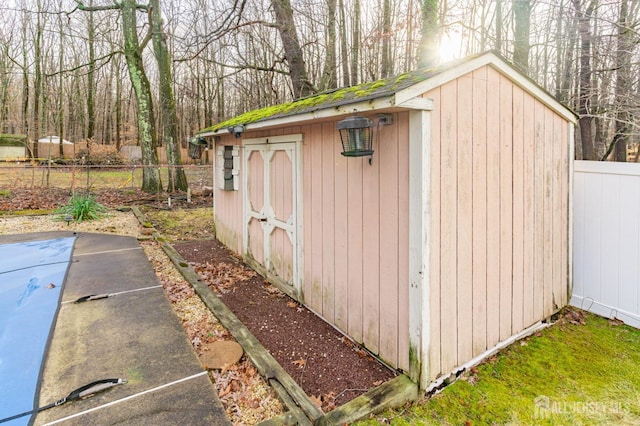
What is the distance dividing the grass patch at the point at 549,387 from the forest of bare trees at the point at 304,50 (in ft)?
12.8

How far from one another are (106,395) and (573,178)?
5.11 m

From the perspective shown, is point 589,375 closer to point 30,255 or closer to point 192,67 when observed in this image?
point 30,255

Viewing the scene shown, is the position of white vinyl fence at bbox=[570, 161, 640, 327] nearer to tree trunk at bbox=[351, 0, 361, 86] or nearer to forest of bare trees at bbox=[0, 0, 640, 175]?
forest of bare trees at bbox=[0, 0, 640, 175]

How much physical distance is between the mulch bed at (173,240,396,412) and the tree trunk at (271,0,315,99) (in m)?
5.99

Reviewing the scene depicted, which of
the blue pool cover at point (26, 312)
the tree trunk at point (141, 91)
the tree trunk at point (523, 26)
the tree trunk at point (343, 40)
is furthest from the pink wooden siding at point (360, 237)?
the tree trunk at point (141, 91)

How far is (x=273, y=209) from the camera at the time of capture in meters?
5.18

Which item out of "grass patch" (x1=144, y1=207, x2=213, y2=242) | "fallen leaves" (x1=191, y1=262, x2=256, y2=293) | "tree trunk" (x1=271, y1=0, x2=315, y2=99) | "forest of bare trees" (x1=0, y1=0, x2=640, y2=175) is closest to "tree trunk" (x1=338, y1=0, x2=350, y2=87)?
"forest of bare trees" (x1=0, y1=0, x2=640, y2=175)

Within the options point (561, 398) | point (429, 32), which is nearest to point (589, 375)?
point (561, 398)

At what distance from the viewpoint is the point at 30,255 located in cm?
566

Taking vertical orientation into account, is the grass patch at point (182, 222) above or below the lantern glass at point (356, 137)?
below

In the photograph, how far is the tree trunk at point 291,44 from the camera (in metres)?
9.55

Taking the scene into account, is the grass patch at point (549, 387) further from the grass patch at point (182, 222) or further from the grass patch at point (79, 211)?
the grass patch at point (79, 211)

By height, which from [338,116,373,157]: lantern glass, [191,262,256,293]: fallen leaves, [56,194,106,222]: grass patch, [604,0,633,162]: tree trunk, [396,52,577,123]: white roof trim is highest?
[604,0,633,162]: tree trunk

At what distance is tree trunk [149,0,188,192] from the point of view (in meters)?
12.1
